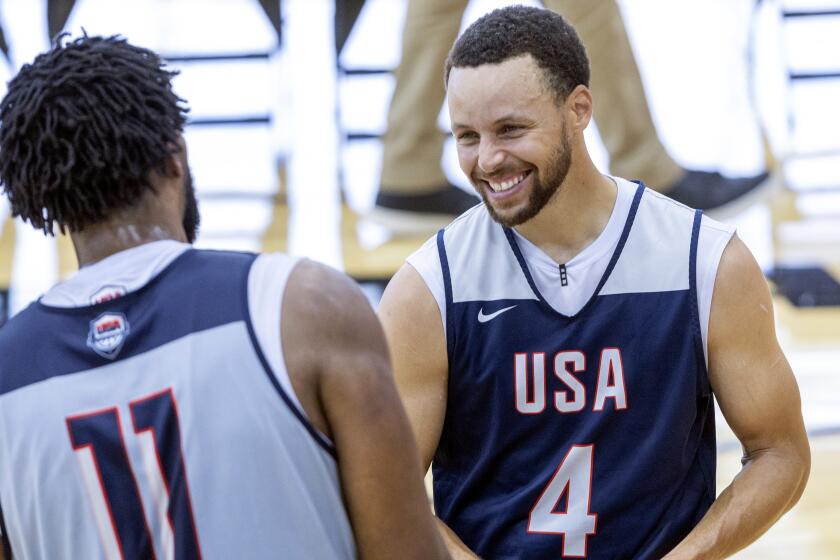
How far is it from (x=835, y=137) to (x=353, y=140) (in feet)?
8.73

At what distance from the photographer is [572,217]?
190cm

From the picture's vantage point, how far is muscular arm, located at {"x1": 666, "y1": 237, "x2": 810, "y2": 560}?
1.79m

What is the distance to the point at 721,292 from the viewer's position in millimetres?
1804

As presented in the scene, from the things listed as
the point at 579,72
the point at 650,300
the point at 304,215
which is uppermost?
the point at 579,72

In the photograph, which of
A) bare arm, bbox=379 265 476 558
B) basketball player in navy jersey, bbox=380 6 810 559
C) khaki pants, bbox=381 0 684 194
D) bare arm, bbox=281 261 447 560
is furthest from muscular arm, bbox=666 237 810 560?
khaki pants, bbox=381 0 684 194

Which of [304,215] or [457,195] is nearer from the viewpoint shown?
[457,195]

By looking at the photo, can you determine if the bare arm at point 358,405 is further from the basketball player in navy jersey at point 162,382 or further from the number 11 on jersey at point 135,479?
the number 11 on jersey at point 135,479

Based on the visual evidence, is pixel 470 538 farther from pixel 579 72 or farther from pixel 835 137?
pixel 835 137

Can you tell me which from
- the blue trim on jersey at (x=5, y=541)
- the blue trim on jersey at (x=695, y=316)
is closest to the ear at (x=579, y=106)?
the blue trim on jersey at (x=695, y=316)

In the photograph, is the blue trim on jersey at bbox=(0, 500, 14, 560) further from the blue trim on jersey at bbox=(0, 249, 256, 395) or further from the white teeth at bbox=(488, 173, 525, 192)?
the white teeth at bbox=(488, 173, 525, 192)

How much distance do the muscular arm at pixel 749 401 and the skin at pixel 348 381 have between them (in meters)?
0.59

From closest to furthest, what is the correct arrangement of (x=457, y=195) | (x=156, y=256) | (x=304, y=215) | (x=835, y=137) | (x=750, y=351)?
(x=156, y=256)
(x=750, y=351)
(x=457, y=195)
(x=304, y=215)
(x=835, y=137)

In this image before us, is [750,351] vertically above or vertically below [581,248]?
below

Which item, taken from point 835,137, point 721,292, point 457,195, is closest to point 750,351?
point 721,292
